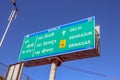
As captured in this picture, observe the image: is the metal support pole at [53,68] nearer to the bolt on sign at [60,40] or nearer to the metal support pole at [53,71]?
the metal support pole at [53,71]

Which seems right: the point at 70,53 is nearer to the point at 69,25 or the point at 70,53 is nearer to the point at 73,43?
the point at 73,43

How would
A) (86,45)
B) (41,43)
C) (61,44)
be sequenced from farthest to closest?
(41,43) < (61,44) < (86,45)

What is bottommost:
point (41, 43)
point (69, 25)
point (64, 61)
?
point (64, 61)

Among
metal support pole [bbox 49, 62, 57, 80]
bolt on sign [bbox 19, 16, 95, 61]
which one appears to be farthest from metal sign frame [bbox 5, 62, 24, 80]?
bolt on sign [bbox 19, 16, 95, 61]

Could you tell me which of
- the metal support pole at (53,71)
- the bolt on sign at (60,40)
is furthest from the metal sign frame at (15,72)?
the bolt on sign at (60,40)

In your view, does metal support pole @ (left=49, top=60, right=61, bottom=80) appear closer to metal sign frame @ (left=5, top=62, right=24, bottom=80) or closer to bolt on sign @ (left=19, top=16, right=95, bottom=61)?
bolt on sign @ (left=19, top=16, right=95, bottom=61)

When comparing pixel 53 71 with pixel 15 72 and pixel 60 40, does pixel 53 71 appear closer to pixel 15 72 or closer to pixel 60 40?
pixel 60 40

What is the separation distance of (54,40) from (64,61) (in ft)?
4.37

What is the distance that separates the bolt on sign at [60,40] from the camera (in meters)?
11.2

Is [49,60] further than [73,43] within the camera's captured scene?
Yes

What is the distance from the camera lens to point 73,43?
37.7ft

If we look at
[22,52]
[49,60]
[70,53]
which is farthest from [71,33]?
[22,52]

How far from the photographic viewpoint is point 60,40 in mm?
12258

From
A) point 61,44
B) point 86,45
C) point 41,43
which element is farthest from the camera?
point 41,43
